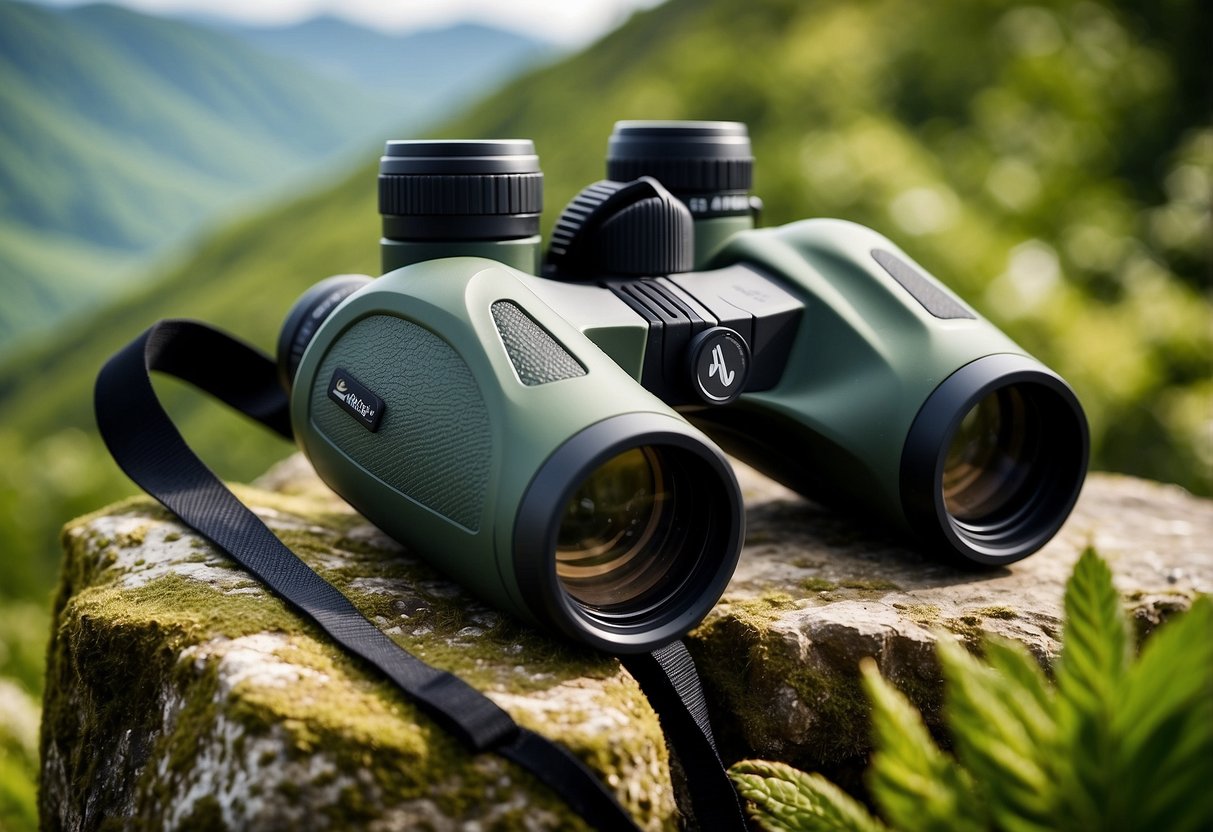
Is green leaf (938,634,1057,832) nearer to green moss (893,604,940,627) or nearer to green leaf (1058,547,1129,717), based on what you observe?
green leaf (1058,547,1129,717)

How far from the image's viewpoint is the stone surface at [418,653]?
1444 mm

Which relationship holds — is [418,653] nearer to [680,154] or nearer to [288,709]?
[288,709]

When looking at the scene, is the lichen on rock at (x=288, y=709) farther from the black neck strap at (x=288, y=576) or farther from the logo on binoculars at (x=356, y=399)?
the logo on binoculars at (x=356, y=399)

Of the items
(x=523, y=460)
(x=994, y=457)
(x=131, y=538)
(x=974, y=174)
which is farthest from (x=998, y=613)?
(x=974, y=174)

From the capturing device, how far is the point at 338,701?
4.98ft

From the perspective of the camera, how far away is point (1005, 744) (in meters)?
1.26

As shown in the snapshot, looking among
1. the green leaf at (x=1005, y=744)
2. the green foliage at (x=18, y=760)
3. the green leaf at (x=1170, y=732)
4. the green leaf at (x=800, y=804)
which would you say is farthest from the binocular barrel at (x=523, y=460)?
the green foliage at (x=18, y=760)

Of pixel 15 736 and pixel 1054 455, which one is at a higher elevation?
pixel 1054 455

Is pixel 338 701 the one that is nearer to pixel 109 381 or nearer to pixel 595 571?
pixel 595 571

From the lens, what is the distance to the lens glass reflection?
2.21 m

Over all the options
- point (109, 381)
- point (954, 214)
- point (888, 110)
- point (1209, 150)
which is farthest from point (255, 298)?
point (109, 381)

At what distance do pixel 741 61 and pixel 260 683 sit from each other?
8212 millimetres

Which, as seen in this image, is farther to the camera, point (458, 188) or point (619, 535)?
point (458, 188)

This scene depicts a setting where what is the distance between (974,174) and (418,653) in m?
6.83
